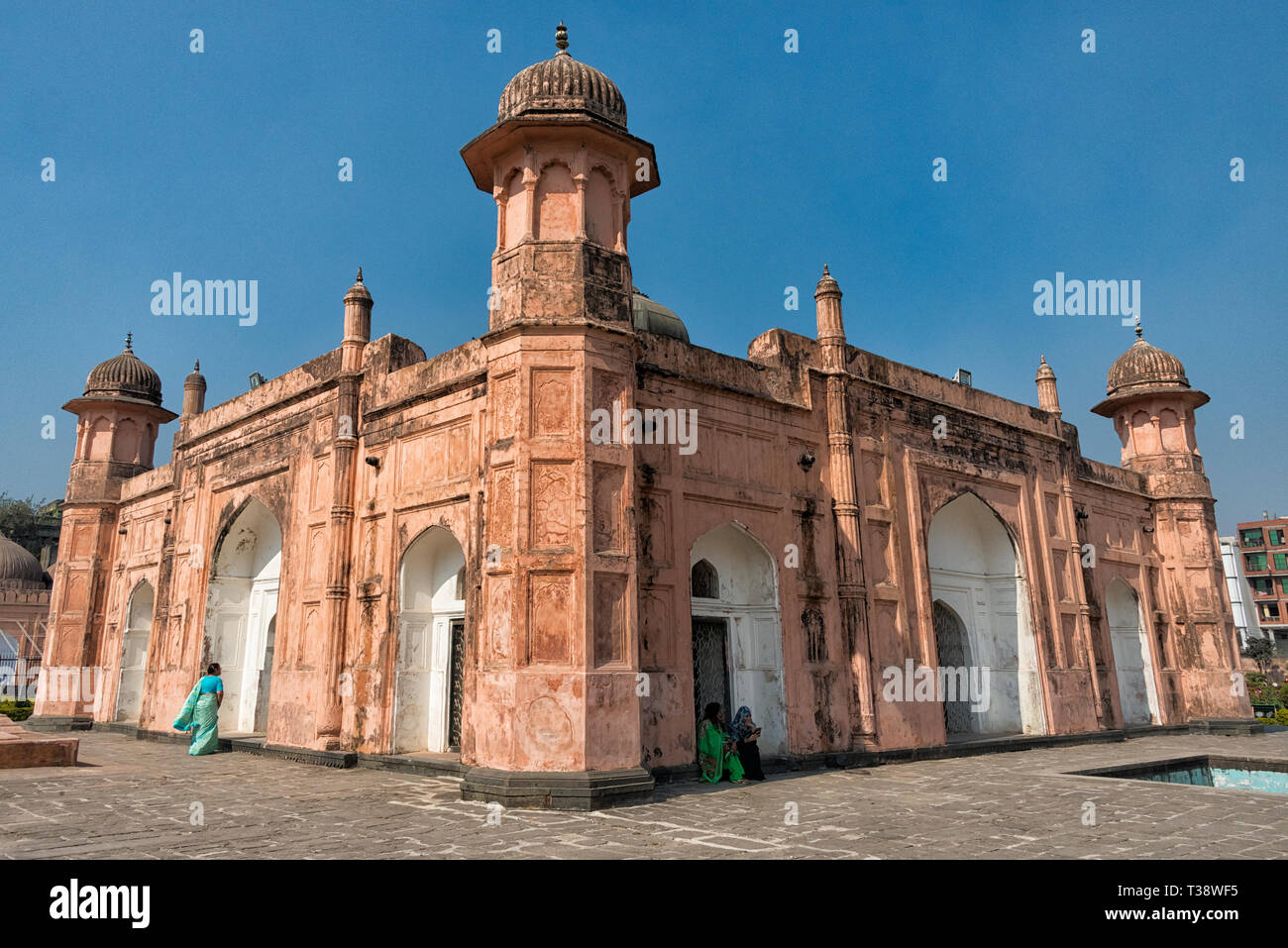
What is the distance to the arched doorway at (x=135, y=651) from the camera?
2120 cm

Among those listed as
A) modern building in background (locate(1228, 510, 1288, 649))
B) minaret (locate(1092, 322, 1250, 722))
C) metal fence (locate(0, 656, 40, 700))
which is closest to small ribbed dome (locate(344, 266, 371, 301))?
minaret (locate(1092, 322, 1250, 722))

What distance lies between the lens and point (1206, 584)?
856 inches

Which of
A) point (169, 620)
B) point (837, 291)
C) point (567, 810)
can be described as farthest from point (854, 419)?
point (169, 620)

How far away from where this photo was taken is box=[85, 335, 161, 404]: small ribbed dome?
2316 centimetres

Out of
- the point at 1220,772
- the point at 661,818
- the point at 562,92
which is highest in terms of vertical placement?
the point at 562,92

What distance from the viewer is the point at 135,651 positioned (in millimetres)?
21719

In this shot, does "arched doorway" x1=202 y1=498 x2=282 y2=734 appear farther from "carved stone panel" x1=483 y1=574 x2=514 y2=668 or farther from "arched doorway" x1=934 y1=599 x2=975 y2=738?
"arched doorway" x1=934 y1=599 x2=975 y2=738

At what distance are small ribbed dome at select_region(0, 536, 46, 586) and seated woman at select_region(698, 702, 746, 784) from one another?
1587 inches

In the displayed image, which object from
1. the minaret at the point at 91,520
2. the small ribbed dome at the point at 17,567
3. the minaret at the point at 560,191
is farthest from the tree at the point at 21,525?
the minaret at the point at 560,191

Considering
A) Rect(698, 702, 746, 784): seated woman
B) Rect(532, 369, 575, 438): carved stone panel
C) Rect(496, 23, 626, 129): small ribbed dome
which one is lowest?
Rect(698, 702, 746, 784): seated woman

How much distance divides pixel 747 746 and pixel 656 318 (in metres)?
8.37

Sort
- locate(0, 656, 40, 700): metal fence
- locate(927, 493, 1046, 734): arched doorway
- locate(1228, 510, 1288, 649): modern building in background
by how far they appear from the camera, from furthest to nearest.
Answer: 1. locate(1228, 510, 1288, 649): modern building in background
2. locate(0, 656, 40, 700): metal fence
3. locate(927, 493, 1046, 734): arched doorway

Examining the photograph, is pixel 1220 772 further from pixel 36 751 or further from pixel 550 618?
pixel 36 751

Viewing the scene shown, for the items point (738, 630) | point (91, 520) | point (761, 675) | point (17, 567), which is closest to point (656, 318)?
point (738, 630)
